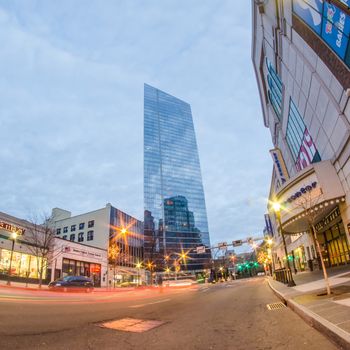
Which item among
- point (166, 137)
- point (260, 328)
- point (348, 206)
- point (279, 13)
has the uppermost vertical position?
point (166, 137)

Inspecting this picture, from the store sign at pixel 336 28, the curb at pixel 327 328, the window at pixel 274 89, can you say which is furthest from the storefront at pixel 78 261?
the curb at pixel 327 328

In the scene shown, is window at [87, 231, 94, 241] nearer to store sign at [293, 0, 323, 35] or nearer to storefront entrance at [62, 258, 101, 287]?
storefront entrance at [62, 258, 101, 287]

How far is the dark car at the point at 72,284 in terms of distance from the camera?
98.6ft

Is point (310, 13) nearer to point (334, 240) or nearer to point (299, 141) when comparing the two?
point (299, 141)

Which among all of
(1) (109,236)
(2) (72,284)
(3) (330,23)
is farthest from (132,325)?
(1) (109,236)

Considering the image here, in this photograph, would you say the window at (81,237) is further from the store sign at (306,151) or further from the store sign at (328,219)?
the store sign at (306,151)

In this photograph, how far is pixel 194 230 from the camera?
6481 inches

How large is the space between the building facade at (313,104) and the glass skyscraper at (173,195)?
107175mm

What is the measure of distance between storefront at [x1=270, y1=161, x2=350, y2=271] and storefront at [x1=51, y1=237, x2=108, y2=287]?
33443 millimetres

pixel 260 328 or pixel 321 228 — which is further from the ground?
pixel 321 228

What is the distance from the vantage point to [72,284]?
102 feet

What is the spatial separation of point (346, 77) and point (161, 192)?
5698 inches

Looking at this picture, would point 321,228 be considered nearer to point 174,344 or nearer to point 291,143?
point 291,143

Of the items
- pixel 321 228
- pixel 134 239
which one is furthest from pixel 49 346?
pixel 134 239
